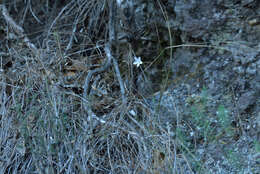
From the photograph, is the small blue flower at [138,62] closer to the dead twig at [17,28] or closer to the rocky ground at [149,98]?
the rocky ground at [149,98]

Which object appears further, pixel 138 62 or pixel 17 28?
pixel 17 28

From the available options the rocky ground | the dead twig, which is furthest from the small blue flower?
the dead twig

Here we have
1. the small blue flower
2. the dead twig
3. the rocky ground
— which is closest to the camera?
the rocky ground

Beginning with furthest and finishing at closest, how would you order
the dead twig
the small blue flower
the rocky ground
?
the dead twig
the small blue flower
the rocky ground

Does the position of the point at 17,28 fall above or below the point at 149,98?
above

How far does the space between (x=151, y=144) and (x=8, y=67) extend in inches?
39.2

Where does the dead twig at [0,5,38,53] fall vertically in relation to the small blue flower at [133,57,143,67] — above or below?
above

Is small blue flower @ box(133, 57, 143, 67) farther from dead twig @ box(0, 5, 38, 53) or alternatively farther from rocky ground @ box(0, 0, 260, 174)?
dead twig @ box(0, 5, 38, 53)

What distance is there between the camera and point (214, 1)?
1.44 metres

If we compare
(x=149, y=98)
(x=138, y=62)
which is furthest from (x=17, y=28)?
(x=149, y=98)

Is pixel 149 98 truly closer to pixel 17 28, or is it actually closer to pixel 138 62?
pixel 138 62

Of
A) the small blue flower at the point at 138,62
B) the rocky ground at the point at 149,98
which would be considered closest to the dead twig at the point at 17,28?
the rocky ground at the point at 149,98

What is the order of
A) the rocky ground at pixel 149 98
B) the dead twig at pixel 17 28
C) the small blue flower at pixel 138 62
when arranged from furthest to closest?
the dead twig at pixel 17 28
the small blue flower at pixel 138 62
the rocky ground at pixel 149 98

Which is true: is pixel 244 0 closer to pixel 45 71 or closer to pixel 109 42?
pixel 109 42
